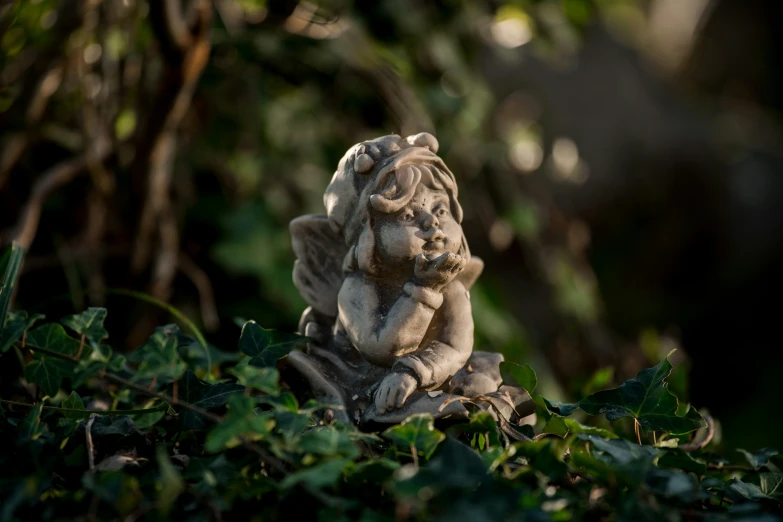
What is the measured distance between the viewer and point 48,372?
1203 millimetres

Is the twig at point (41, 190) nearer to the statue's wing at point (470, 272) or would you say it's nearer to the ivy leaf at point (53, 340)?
the ivy leaf at point (53, 340)

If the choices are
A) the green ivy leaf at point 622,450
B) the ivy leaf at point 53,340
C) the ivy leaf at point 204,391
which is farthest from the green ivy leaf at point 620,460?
the ivy leaf at point 53,340

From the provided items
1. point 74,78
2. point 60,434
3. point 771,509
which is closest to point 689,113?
point 74,78

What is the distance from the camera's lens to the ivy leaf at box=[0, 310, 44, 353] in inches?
44.3

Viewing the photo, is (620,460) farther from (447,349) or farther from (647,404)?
(447,349)

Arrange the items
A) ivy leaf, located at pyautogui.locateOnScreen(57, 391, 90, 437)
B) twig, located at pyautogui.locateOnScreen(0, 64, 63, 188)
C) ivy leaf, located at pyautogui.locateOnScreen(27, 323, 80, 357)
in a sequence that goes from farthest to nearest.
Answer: twig, located at pyautogui.locateOnScreen(0, 64, 63, 188) → ivy leaf, located at pyautogui.locateOnScreen(27, 323, 80, 357) → ivy leaf, located at pyautogui.locateOnScreen(57, 391, 90, 437)

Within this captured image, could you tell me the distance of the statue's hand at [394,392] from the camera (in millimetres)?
1184

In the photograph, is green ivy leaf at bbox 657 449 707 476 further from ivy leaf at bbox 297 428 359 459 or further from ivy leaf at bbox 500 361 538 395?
ivy leaf at bbox 297 428 359 459

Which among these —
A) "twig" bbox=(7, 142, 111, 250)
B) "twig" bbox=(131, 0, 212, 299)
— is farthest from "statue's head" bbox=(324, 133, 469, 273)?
"twig" bbox=(7, 142, 111, 250)

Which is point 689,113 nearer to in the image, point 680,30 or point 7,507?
point 680,30

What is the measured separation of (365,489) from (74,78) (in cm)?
183

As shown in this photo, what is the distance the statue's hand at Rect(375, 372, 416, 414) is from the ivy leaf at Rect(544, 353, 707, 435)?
0.76ft

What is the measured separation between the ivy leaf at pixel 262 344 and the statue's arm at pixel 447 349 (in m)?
0.18

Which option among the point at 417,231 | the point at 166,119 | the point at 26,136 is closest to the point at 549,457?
the point at 417,231
